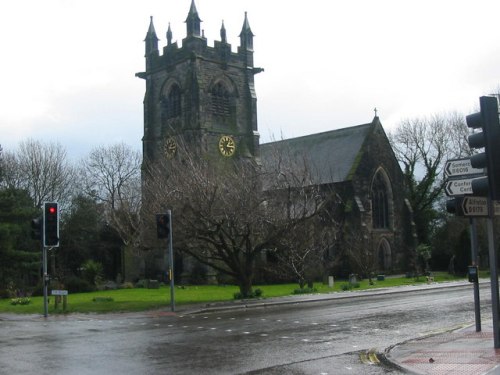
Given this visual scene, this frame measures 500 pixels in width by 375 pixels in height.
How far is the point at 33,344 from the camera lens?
13398 mm

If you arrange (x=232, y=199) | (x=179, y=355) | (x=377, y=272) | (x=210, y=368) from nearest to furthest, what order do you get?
(x=210, y=368)
(x=179, y=355)
(x=232, y=199)
(x=377, y=272)

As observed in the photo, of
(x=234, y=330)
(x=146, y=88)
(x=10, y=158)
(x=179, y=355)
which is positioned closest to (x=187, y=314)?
(x=234, y=330)

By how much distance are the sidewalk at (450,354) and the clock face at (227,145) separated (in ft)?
145

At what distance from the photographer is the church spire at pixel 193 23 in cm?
5734

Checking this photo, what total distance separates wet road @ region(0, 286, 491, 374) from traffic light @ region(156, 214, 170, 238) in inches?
112

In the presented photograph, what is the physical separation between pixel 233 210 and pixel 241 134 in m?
34.3

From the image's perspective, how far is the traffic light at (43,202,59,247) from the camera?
21.5 metres

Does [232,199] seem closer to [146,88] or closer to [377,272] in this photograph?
[377,272]

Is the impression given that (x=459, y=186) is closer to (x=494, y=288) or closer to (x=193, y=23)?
(x=494, y=288)

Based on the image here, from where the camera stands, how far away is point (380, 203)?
56906mm

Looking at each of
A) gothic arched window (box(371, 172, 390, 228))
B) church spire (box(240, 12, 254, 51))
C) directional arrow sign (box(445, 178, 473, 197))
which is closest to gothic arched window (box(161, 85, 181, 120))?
church spire (box(240, 12, 254, 51))

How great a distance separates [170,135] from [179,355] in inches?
1810

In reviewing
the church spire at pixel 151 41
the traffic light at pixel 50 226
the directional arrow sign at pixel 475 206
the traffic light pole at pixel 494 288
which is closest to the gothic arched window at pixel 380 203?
the church spire at pixel 151 41

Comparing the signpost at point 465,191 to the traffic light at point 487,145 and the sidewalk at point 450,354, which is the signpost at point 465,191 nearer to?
the sidewalk at point 450,354
